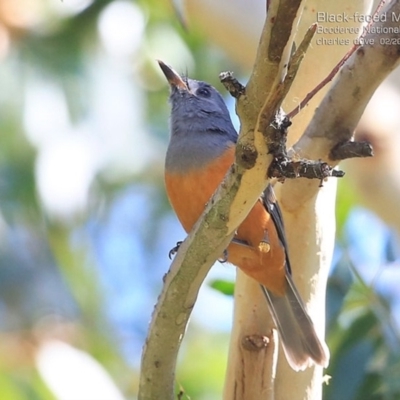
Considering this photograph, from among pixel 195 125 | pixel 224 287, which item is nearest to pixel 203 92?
pixel 195 125

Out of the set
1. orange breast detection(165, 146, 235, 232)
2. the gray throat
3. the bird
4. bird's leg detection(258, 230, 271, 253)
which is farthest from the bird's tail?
the gray throat

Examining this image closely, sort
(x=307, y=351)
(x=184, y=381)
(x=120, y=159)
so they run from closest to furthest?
(x=307, y=351)
(x=184, y=381)
(x=120, y=159)

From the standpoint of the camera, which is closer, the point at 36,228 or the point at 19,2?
the point at 19,2

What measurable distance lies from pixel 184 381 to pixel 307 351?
2.53 m

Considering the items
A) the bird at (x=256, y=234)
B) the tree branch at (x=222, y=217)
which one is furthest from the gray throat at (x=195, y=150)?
the tree branch at (x=222, y=217)

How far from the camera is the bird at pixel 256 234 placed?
3.00m

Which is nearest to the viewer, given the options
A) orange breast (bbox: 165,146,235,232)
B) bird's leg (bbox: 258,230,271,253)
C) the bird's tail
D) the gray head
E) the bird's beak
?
bird's leg (bbox: 258,230,271,253)

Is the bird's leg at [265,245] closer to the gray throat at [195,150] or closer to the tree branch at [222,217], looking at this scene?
the gray throat at [195,150]

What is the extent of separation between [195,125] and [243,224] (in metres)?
0.76

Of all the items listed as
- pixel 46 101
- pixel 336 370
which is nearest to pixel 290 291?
pixel 336 370

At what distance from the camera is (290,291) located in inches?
129

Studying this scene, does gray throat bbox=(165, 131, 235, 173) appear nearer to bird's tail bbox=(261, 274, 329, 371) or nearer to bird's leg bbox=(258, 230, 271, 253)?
bird's leg bbox=(258, 230, 271, 253)

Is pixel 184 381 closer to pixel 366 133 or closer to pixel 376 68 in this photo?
pixel 366 133

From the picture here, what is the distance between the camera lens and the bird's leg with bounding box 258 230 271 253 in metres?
2.77
